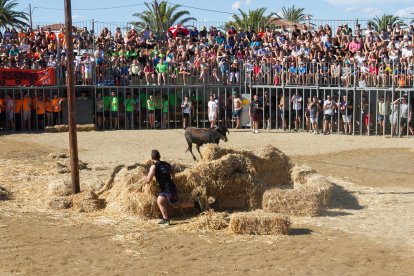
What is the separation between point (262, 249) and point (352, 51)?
2176cm

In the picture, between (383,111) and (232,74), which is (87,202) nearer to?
(383,111)

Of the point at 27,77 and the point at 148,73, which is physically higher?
the point at 148,73

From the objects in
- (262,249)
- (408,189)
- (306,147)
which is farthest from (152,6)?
(262,249)

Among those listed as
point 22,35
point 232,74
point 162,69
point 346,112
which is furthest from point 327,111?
point 22,35

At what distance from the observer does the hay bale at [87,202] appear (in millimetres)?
15191

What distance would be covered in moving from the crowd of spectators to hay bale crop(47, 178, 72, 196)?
1629cm

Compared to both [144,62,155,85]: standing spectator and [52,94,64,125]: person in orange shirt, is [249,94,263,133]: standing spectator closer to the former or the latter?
[144,62,155,85]: standing spectator

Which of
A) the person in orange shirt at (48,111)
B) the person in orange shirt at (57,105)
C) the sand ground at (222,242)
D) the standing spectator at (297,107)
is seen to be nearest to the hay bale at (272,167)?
the sand ground at (222,242)

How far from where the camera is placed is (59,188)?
1681 cm

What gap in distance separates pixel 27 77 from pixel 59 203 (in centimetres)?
1757

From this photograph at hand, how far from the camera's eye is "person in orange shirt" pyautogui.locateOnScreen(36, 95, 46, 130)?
32.5 meters

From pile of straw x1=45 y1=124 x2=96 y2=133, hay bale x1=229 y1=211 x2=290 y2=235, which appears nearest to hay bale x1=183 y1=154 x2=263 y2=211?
hay bale x1=229 y1=211 x2=290 y2=235

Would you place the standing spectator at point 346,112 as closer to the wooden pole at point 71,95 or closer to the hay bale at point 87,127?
the hay bale at point 87,127

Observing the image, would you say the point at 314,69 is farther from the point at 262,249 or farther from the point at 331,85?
the point at 262,249
